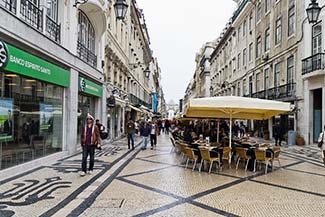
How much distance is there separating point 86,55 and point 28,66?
26.9 ft

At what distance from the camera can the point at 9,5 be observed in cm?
996

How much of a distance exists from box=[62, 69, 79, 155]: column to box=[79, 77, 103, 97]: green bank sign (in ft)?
3.30

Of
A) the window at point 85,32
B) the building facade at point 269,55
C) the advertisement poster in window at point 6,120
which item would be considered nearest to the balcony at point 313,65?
the building facade at point 269,55

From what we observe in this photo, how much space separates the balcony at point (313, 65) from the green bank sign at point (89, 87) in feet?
41.3

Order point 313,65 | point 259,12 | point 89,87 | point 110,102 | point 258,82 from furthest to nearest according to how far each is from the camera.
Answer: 1. point 258,82
2. point 259,12
3. point 110,102
4. point 313,65
5. point 89,87

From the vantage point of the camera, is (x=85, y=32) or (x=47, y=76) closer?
(x=47, y=76)

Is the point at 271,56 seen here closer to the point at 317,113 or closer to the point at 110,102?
the point at 317,113

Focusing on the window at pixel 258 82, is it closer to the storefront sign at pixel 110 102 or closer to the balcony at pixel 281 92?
the balcony at pixel 281 92

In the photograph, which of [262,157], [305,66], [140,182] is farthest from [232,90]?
[140,182]

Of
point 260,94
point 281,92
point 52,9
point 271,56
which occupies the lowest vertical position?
point 281,92

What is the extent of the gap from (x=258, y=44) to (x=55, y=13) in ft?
81.4

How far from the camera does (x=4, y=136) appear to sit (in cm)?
970

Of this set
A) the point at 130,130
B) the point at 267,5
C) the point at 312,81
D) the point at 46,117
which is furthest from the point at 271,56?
the point at 46,117

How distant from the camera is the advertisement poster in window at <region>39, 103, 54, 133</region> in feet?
41.8
